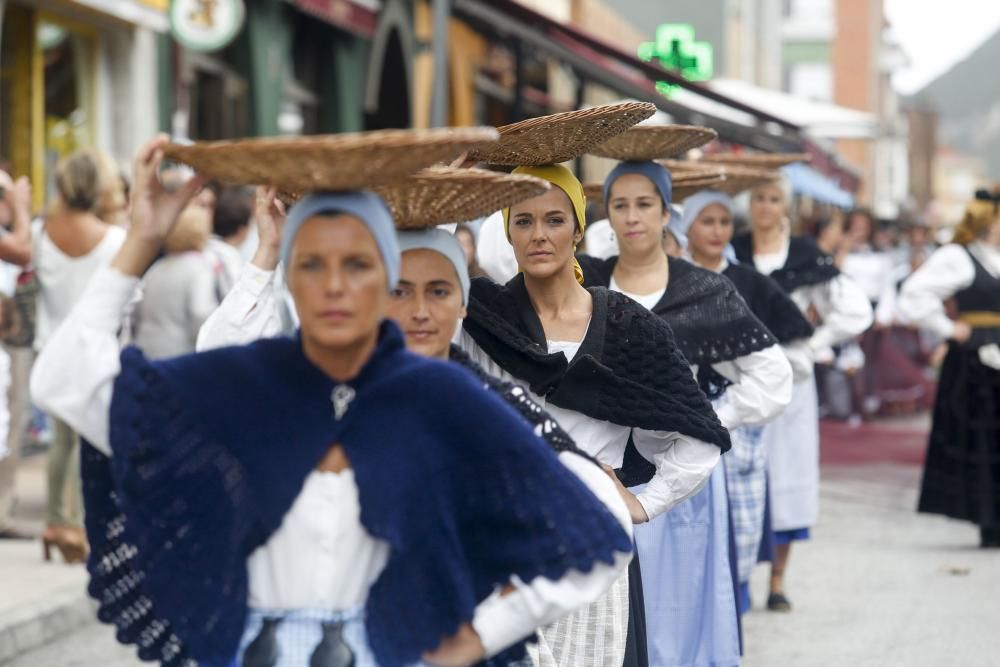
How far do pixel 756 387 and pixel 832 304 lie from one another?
3802 mm

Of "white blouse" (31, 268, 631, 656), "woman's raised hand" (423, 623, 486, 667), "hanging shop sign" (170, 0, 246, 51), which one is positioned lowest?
"woman's raised hand" (423, 623, 486, 667)

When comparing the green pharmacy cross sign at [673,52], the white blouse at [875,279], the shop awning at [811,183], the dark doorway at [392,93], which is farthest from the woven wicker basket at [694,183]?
the shop awning at [811,183]

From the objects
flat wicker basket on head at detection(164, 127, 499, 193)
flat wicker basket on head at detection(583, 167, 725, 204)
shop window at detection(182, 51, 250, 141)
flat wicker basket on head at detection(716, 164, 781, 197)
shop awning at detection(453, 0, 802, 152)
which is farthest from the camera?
shop awning at detection(453, 0, 802, 152)

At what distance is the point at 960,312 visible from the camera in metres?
11.5

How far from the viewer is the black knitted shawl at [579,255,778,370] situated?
21.2 ft

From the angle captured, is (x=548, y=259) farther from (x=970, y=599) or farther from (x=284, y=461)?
(x=970, y=599)

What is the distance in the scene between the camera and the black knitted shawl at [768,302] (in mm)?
8211

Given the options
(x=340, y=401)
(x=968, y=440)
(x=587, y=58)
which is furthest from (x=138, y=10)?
(x=340, y=401)

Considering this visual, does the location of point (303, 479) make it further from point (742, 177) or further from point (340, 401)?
point (742, 177)

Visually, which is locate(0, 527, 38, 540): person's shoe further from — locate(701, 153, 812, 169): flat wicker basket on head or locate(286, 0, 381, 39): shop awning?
locate(286, 0, 381, 39): shop awning

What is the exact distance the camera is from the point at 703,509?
6.59 metres

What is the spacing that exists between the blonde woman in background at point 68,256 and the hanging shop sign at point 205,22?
521 centimetres

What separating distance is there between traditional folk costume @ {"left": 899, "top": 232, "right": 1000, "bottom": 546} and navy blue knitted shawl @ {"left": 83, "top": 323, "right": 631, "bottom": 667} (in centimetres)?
807

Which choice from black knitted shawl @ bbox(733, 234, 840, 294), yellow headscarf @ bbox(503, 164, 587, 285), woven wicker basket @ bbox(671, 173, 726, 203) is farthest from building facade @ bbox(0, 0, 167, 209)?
yellow headscarf @ bbox(503, 164, 587, 285)
